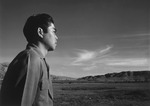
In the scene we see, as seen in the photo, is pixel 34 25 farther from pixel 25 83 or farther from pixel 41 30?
pixel 25 83

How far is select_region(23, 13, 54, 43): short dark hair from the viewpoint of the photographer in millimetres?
1269

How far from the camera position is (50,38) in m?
1.29

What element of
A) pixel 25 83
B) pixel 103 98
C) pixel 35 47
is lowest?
pixel 103 98

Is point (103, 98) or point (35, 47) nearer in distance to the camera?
point (35, 47)

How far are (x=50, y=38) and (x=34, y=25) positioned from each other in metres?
0.12

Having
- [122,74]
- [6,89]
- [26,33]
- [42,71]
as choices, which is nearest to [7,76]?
[6,89]

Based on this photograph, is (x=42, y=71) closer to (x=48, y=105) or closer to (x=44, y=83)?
(x=44, y=83)

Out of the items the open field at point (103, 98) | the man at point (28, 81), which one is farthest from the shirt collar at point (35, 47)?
the open field at point (103, 98)

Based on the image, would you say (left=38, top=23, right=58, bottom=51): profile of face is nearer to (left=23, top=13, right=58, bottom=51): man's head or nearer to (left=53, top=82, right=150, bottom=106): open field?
(left=23, top=13, right=58, bottom=51): man's head

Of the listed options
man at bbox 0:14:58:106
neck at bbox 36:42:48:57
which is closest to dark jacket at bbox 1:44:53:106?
man at bbox 0:14:58:106

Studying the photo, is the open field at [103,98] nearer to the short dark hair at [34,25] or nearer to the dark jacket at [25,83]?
the short dark hair at [34,25]

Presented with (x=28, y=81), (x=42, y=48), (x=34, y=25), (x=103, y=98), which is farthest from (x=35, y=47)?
(x=103, y=98)

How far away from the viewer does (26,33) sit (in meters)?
1.31

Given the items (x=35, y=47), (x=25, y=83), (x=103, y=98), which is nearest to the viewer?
(x=25, y=83)
